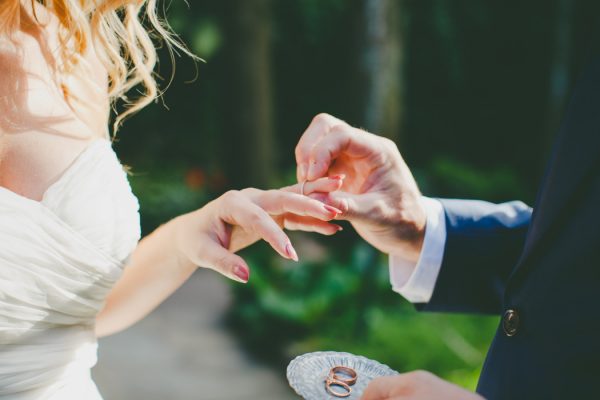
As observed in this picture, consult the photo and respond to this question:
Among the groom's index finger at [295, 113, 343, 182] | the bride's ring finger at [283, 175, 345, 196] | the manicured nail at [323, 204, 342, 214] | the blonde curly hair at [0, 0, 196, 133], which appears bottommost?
the manicured nail at [323, 204, 342, 214]

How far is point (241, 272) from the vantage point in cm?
138

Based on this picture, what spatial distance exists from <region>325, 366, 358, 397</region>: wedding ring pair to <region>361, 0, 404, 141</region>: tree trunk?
4832 mm

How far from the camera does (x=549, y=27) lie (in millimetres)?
9695

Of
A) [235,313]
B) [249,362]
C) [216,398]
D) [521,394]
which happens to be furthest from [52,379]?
[235,313]

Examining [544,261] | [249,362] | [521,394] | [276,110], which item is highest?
[544,261]

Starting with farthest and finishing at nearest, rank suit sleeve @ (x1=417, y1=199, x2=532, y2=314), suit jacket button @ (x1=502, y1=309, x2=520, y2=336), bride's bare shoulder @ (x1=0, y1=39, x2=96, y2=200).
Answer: suit sleeve @ (x1=417, y1=199, x2=532, y2=314) < bride's bare shoulder @ (x1=0, y1=39, x2=96, y2=200) < suit jacket button @ (x1=502, y1=309, x2=520, y2=336)

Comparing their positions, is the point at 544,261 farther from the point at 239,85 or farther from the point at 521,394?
the point at 239,85

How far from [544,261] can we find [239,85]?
232 inches

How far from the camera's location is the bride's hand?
141 centimetres

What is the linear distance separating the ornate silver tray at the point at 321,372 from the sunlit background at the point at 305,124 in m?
0.89

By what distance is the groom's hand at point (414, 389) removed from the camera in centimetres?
106

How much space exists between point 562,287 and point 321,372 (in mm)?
468

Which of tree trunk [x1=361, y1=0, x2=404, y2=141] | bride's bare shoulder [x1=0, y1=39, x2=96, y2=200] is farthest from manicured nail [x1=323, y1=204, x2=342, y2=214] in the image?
tree trunk [x1=361, y1=0, x2=404, y2=141]

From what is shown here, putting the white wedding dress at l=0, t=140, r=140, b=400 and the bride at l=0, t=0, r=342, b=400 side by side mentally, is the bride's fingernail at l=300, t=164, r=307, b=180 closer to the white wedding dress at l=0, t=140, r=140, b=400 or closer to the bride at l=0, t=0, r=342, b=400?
the bride at l=0, t=0, r=342, b=400
